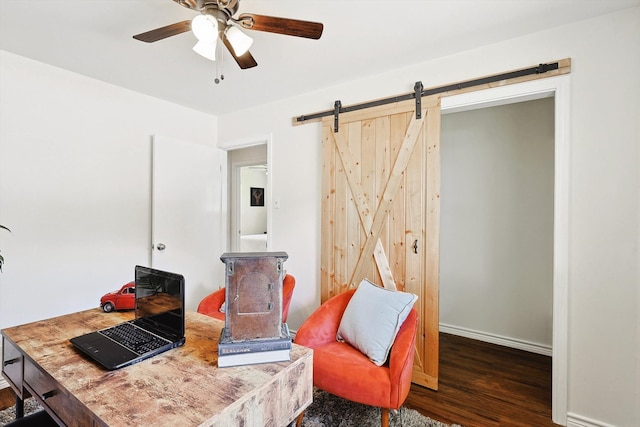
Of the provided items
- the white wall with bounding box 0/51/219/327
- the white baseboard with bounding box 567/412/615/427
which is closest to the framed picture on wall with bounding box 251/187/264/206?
the white wall with bounding box 0/51/219/327

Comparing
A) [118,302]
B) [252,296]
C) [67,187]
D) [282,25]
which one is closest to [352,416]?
[252,296]

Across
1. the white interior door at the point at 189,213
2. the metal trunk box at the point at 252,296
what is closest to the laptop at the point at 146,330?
the metal trunk box at the point at 252,296

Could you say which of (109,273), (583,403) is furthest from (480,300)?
(109,273)

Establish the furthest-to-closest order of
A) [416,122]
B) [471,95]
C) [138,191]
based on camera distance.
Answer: [138,191] → [416,122] → [471,95]

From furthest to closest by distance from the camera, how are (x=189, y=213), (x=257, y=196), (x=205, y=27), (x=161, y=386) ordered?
(x=257, y=196)
(x=189, y=213)
(x=205, y=27)
(x=161, y=386)

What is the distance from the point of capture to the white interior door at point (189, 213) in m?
3.19

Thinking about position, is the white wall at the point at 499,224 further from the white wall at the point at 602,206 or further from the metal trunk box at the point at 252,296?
the metal trunk box at the point at 252,296

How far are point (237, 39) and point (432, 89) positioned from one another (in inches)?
58.3

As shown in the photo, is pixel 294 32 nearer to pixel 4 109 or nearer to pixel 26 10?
pixel 26 10

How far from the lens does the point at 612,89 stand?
183cm

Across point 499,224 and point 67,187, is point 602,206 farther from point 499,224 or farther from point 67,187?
point 67,187

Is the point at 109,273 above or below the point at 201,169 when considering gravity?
below

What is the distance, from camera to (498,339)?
319 cm

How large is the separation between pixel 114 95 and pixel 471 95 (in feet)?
10.0
